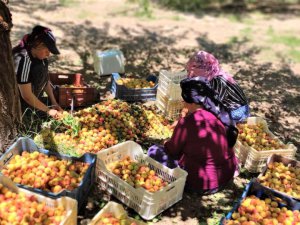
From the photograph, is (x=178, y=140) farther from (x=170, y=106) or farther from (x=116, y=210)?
(x=170, y=106)

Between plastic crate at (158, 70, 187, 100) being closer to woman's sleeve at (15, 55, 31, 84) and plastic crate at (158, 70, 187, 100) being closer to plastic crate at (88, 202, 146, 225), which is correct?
woman's sleeve at (15, 55, 31, 84)

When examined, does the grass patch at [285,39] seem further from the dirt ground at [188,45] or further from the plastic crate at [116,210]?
the plastic crate at [116,210]

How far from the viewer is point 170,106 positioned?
578cm

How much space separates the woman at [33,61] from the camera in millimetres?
4730

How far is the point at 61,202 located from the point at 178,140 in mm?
1432

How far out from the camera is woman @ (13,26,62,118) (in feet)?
15.5

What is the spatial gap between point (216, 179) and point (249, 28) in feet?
26.7

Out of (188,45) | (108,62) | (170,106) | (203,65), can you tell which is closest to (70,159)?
(203,65)

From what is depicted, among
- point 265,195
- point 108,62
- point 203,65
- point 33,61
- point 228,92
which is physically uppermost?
point 203,65

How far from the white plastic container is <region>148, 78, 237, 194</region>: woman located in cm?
313

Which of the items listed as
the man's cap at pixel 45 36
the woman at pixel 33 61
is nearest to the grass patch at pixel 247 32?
the woman at pixel 33 61

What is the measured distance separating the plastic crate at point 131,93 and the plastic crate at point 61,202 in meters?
2.91

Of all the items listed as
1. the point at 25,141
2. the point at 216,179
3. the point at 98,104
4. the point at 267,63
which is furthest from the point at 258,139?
the point at 267,63

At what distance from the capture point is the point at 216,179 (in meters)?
4.28
